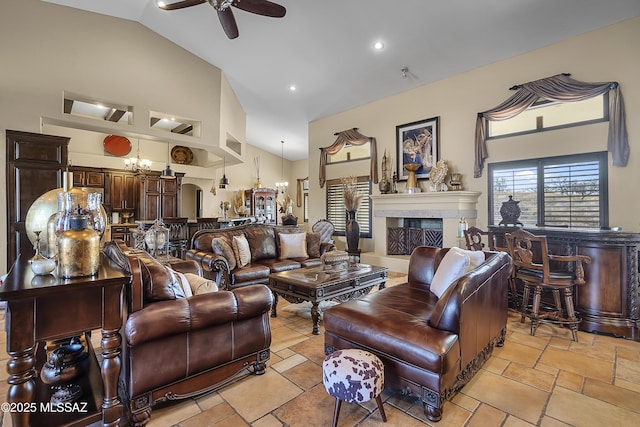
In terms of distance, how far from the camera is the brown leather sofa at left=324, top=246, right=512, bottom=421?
1.73 m

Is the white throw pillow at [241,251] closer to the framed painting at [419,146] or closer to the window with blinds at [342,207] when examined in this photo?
the window with blinds at [342,207]

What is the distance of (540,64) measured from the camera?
177 inches

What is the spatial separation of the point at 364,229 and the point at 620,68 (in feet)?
16.2

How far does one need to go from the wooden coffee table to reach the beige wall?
9.41 feet

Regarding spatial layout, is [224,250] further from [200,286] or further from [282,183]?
[282,183]

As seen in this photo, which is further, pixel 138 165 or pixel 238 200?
pixel 238 200

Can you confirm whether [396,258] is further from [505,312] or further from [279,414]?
[279,414]

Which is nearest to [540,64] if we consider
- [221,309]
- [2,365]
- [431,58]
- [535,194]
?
[431,58]

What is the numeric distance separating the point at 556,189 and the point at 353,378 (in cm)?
452

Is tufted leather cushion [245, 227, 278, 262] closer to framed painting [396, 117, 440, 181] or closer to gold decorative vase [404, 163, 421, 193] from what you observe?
gold decorative vase [404, 163, 421, 193]

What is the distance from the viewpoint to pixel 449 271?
94.3 inches

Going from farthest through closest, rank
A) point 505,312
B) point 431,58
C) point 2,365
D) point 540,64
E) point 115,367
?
point 431,58 → point 540,64 → point 505,312 → point 2,365 → point 115,367

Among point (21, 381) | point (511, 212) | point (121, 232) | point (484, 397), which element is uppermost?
point (511, 212)

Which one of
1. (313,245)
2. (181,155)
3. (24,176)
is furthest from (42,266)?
(181,155)
